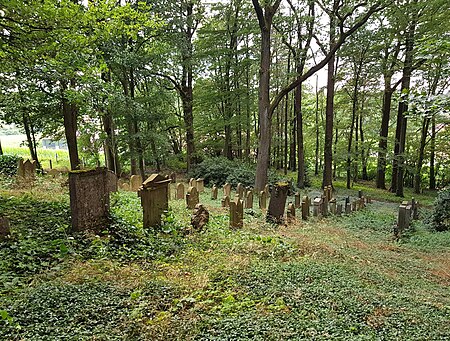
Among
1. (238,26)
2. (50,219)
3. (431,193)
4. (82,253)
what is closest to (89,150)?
(238,26)

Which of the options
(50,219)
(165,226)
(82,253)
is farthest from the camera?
(165,226)

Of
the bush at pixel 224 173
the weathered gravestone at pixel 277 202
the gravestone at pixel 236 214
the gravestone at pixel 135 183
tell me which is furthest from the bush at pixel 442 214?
the gravestone at pixel 135 183

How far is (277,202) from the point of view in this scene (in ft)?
23.7

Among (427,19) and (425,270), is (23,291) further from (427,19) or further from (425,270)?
(427,19)

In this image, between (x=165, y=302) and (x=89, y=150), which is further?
(x=89, y=150)

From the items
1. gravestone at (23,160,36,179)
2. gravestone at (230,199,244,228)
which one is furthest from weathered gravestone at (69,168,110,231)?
gravestone at (23,160,36,179)

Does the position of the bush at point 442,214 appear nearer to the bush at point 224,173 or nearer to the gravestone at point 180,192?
the bush at point 224,173

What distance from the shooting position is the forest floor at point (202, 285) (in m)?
2.59

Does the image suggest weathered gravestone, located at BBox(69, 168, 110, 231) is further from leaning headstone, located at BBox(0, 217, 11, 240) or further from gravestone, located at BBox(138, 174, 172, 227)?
Answer: leaning headstone, located at BBox(0, 217, 11, 240)

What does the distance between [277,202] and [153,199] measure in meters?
3.18

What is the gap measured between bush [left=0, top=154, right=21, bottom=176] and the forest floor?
16.6 feet

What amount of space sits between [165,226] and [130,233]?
29.3 inches

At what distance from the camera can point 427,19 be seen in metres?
12.7

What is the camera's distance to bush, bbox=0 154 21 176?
33.7ft
